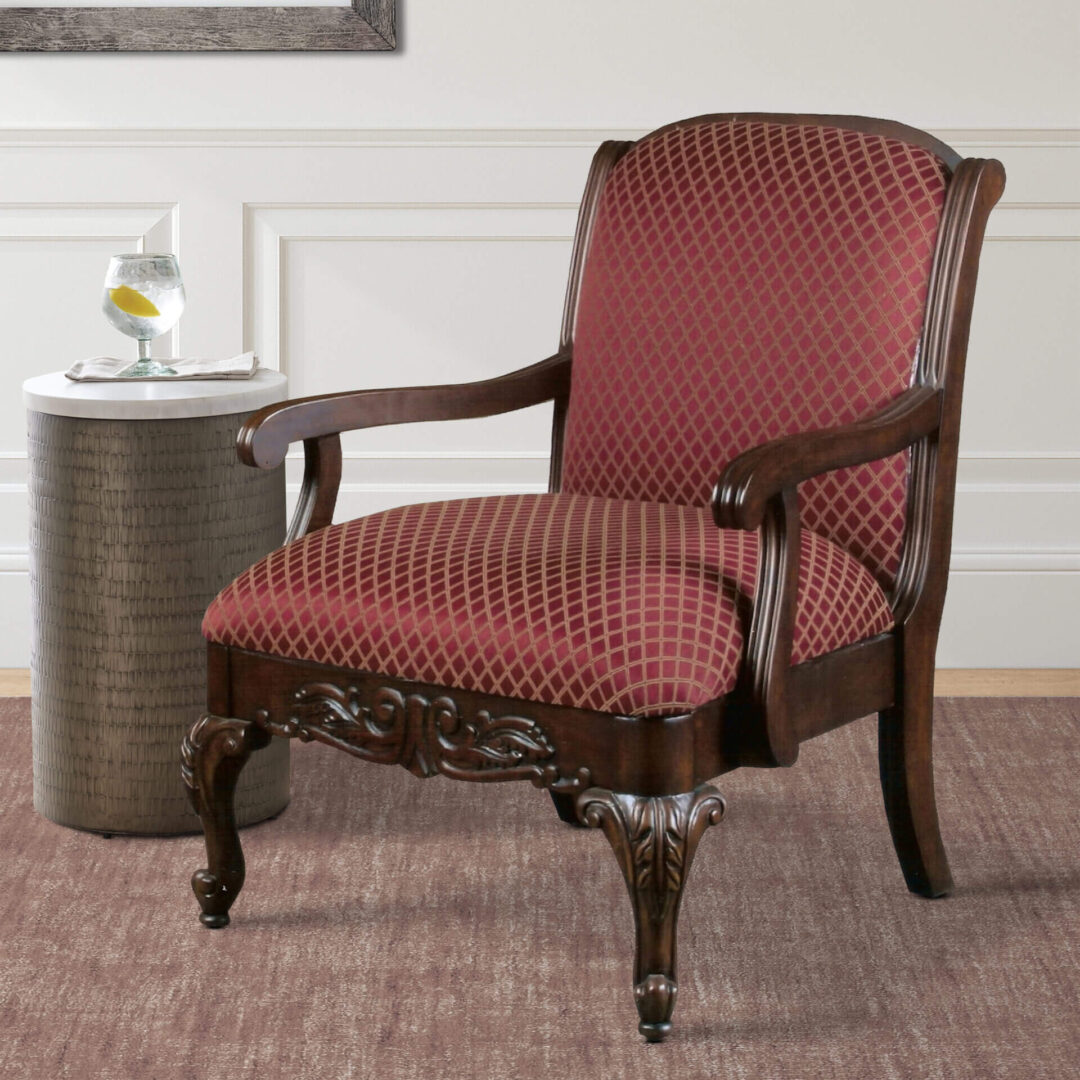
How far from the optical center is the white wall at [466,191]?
2.84 metres

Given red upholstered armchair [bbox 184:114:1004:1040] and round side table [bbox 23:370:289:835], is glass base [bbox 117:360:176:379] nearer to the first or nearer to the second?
round side table [bbox 23:370:289:835]

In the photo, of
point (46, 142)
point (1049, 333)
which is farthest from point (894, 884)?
point (46, 142)

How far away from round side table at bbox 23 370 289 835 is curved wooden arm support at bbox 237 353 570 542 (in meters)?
0.22

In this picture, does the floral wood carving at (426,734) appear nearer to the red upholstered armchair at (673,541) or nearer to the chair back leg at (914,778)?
the red upholstered armchair at (673,541)

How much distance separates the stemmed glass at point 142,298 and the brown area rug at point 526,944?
655mm

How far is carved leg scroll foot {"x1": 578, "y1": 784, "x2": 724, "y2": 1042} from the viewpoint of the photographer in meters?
1.55

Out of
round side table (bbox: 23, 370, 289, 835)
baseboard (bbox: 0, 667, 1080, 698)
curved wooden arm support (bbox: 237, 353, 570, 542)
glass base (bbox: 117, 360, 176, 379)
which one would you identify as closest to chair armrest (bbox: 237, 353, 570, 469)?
curved wooden arm support (bbox: 237, 353, 570, 542)

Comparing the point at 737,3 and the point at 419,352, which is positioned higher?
the point at 737,3

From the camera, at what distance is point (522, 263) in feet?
9.66

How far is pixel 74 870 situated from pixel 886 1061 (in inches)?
41.7

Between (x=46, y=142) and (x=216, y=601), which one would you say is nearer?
(x=216, y=601)

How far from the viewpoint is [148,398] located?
2.06 meters

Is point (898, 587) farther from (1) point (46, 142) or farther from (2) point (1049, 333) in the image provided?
(1) point (46, 142)

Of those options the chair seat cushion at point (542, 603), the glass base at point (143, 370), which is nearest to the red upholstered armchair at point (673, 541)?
the chair seat cushion at point (542, 603)
